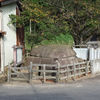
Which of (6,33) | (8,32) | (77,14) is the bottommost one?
(6,33)

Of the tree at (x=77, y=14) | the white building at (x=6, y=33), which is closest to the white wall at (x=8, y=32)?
the white building at (x=6, y=33)

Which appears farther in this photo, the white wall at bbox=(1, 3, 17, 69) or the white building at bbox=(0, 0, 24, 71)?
the white wall at bbox=(1, 3, 17, 69)

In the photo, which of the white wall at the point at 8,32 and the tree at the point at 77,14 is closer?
the white wall at the point at 8,32

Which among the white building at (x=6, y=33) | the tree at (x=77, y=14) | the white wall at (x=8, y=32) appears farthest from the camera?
the tree at (x=77, y=14)

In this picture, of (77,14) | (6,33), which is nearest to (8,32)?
(6,33)

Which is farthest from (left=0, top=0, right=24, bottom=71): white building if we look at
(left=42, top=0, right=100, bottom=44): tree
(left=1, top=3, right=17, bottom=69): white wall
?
(left=42, top=0, right=100, bottom=44): tree

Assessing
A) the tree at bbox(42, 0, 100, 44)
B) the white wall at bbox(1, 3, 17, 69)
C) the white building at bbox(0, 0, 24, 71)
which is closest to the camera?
the white building at bbox(0, 0, 24, 71)

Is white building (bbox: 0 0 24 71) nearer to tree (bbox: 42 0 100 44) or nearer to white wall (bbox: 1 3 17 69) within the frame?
white wall (bbox: 1 3 17 69)

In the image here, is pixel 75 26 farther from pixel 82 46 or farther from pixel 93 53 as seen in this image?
pixel 93 53

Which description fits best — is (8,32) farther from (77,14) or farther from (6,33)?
(77,14)

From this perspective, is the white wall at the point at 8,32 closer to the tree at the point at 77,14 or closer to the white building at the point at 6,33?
the white building at the point at 6,33

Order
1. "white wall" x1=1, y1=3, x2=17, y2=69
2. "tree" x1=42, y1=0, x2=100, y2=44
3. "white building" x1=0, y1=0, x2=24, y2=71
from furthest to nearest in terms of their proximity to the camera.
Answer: "tree" x1=42, y1=0, x2=100, y2=44 < "white wall" x1=1, y1=3, x2=17, y2=69 < "white building" x1=0, y1=0, x2=24, y2=71

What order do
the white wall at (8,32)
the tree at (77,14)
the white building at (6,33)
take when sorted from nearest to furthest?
the white building at (6,33)
the white wall at (8,32)
the tree at (77,14)

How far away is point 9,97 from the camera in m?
6.27
